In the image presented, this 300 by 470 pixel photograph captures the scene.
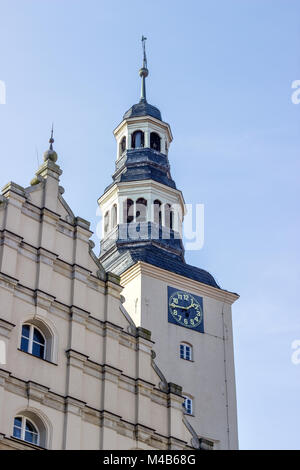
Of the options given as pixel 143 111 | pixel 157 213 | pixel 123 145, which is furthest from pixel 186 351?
pixel 143 111

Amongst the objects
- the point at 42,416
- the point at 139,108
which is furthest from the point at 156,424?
the point at 139,108

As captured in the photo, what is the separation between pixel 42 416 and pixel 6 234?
14.2 ft

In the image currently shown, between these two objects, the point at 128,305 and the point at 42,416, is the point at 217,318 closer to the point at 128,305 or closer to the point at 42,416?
the point at 128,305

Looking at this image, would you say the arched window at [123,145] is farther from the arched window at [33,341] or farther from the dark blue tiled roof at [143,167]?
the arched window at [33,341]

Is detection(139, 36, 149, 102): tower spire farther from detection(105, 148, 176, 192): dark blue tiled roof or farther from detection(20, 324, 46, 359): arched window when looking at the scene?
detection(20, 324, 46, 359): arched window

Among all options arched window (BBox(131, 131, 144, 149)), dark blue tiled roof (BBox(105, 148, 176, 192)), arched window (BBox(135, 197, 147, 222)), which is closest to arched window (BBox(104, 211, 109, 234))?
dark blue tiled roof (BBox(105, 148, 176, 192))

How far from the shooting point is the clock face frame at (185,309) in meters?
40.2

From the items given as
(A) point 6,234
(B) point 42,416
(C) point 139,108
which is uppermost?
(C) point 139,108

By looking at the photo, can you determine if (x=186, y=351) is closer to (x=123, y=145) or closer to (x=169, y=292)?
(x=169, y=292)

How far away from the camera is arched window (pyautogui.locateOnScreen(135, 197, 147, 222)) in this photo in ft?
144

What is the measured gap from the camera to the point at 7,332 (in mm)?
22859

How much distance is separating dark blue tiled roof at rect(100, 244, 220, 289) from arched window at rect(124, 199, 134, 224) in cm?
184

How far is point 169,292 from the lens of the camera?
133ft

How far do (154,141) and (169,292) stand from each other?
34.4ft
